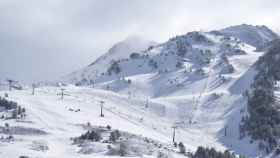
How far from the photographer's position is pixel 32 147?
147m

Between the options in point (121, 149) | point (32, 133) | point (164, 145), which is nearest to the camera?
point (121, 149)

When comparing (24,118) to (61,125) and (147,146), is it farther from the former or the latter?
(147,146)

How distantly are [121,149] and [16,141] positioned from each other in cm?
2893

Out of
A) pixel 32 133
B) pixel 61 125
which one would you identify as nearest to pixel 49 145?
pixel 32 133

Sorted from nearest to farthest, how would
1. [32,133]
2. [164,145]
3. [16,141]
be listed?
[16,141] < [32,133] < [164,145]

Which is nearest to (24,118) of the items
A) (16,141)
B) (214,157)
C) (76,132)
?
(76,132)

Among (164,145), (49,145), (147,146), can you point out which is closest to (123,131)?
(164,145)

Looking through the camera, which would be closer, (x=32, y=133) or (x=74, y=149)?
(x=74, y=149)

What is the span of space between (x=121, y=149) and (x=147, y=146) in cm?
1757

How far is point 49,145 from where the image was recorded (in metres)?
152

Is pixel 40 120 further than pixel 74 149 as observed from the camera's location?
Yes

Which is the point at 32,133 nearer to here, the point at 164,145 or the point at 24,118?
the point at 24,118

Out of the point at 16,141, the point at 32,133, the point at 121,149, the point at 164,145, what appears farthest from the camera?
the point at 164,145

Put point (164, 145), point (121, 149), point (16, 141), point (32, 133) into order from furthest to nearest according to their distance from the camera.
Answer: point (164, 145)
point (32, 133)
point (16, 141)
point (121, 149)
